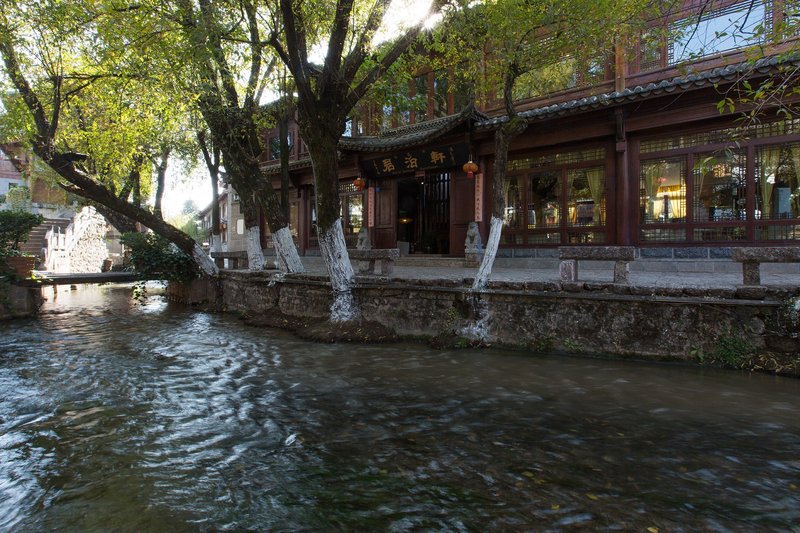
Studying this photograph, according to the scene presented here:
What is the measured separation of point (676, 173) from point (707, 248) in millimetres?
1725

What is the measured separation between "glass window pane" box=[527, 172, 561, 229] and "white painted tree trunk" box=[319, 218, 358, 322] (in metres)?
5.52

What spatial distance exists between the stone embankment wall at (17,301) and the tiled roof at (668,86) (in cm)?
1125

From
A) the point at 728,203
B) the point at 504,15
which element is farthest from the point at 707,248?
the point at 504,15

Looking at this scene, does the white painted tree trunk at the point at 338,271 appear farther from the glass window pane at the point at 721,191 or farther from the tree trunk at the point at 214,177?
the glass window pane at the point at 721,191

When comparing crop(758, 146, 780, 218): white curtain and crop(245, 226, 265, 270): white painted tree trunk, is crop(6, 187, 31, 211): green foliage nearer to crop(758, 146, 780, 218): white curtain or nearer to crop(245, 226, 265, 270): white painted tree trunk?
crop(245, 226, 265, 270): white painted tree trunk

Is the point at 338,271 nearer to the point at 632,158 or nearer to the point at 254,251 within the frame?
the point at 254,251

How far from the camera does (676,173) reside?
952cm

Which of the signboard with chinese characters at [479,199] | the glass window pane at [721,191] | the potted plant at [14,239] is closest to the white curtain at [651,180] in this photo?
the glass window pane at [721,191]

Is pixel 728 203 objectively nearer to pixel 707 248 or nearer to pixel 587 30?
pixel 707 248

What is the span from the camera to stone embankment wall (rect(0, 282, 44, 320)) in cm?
984

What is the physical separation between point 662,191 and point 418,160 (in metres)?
6.19

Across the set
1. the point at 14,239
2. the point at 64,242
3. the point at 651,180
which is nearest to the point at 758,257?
Answer: the point at 651,180

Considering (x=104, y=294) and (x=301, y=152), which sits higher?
(x=301, y=152)

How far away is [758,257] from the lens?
545 cm
